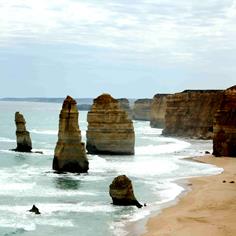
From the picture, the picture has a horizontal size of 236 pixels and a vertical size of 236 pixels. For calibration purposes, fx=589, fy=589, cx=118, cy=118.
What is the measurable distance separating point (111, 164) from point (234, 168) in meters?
11.0

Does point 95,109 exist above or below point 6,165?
above

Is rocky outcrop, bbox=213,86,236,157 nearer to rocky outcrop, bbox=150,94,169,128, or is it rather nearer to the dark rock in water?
the dark rock in water

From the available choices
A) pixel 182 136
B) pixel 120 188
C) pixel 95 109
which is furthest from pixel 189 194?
pixel 182 136

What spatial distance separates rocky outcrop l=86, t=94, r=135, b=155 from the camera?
200 ft

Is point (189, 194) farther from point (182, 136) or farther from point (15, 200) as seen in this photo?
point (182, 136)

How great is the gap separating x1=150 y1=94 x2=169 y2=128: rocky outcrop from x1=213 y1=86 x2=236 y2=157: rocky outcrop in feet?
216

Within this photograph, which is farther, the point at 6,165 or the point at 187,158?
the point at 187,158

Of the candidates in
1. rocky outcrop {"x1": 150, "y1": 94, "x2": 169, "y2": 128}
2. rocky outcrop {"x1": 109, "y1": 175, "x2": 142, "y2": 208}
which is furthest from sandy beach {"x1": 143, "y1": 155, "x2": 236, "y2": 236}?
rocky outcrop {"x1": 150, "y1": 94, "x2": 169, "y2": 128}

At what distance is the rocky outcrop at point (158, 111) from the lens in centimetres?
12884

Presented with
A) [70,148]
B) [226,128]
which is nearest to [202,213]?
[70,148]

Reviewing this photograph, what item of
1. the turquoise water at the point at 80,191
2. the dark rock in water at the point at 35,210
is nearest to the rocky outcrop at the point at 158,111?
the turquoise water at the point at 80,191

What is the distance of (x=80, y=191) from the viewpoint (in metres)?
38.2

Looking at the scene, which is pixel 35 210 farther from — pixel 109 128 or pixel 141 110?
pixel 141 110

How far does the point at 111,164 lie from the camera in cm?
5375
